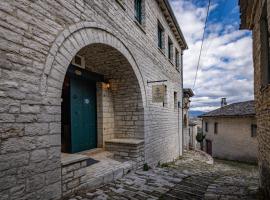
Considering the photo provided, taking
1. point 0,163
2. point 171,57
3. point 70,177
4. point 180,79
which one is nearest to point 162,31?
point 171,57

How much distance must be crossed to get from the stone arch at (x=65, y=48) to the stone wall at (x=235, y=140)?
50.4 feet

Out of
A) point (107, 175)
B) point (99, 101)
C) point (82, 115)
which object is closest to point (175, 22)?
point (99, 101)

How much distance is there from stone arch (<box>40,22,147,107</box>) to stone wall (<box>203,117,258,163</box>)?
50.4 feet

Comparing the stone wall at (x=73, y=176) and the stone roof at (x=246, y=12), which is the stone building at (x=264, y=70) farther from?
the stone wall at (x=73, y=176)

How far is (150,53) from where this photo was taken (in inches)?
292

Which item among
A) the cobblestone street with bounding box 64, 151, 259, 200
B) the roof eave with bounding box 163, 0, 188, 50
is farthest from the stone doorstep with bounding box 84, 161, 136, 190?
the roof eave with bounding box 163, 0, 188, 50

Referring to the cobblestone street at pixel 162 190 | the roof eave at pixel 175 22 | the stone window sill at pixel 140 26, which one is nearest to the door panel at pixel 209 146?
the roof eave at pixel 175 22

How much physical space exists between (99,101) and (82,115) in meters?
0.78

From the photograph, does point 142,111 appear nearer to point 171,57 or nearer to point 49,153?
point 49,153

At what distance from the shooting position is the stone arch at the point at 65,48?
3.05 m

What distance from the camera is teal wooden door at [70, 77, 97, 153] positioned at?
547cm

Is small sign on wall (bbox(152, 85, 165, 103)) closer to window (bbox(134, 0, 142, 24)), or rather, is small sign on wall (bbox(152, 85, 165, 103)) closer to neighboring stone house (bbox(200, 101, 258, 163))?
window (bbox(134, 0, 142, 24))

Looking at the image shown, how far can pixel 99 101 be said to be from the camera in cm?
634

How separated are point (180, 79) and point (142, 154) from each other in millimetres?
8180
